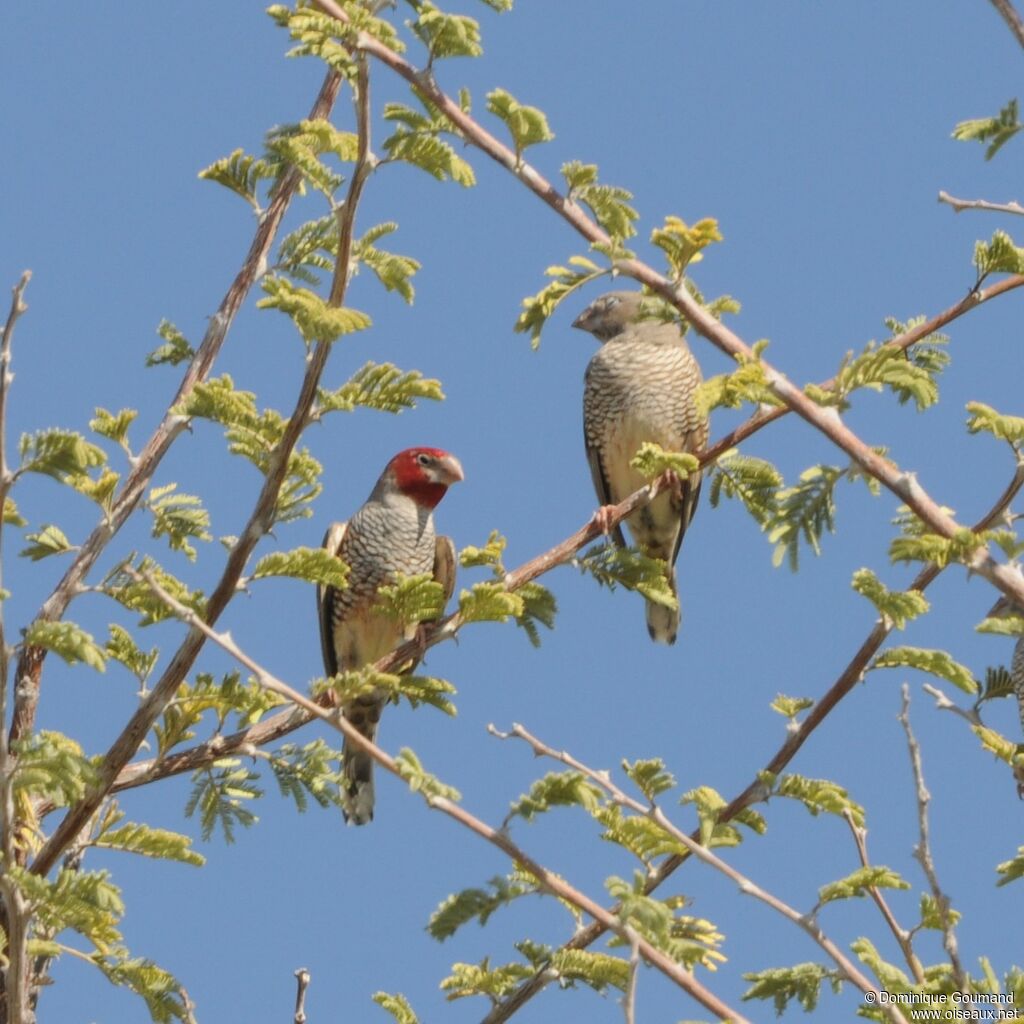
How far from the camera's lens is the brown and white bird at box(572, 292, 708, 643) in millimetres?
9516

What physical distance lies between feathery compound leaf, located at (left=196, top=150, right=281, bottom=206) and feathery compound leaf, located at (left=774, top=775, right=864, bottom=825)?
2.79m

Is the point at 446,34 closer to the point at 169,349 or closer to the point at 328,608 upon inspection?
the point at 169,349

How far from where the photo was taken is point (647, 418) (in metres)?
9.55

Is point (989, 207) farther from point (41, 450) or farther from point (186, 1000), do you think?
point (186, 1000)

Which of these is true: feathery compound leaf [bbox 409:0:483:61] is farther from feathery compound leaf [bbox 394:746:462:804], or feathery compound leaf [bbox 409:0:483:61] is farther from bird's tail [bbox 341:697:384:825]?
bird's tail [bbox 341:697:384:825]

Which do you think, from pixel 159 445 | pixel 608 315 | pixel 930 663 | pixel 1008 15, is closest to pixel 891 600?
pixel 930 663

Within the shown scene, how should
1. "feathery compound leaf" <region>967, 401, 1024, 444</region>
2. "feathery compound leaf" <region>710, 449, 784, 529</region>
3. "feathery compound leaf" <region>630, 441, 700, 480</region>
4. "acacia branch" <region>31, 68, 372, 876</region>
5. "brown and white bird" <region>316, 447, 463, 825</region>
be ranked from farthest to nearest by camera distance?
1. "brown and white bird" <region>316, 447, 463, 825</region>
2. "feathery compound leaf" <region>710, 449, 784, 529</region>
3. "feathery compound leaf" <region>630, 441, 700, 480</region>
4. "acacia branch" <region>31, 68, 372, 876</region>
5. "feathery compound leaf" <region>967, 401, 1024, 444</region>

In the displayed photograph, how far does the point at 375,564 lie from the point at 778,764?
3.99 metres

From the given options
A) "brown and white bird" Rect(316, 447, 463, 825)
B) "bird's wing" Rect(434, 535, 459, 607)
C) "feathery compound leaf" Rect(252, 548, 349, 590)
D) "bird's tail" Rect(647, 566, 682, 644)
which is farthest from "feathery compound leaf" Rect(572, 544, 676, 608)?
"bird's tail" Rect(647, 566, 682, 644)

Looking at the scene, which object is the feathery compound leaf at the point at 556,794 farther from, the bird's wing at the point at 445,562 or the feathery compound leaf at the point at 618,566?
the bird's wing at the point at 445,562

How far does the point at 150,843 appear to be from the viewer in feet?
18.8

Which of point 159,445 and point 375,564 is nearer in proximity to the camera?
point 159,445

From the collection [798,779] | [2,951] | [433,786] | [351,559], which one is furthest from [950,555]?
[351,559]

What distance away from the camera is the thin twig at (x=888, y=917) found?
4668mm
